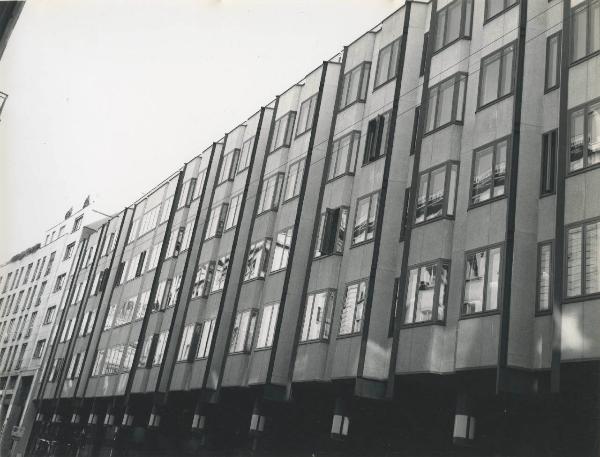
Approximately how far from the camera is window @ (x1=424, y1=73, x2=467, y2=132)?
2275cm

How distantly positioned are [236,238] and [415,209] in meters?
13.7

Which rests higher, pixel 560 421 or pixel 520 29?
pixel 520 29

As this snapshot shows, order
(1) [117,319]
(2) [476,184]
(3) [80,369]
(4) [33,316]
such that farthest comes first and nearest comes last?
1. (4) [33,316]
2. (3) [80,369]
3. (1) [117,319]
4. (2) [476,184]

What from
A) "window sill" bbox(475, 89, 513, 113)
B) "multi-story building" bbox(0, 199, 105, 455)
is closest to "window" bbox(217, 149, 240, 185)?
"window sill" bbox(475, 89, 513, 113)

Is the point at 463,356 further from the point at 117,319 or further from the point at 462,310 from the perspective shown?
the point at 117,319

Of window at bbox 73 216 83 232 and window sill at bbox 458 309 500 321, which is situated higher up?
window at bbox 73 216 83 232

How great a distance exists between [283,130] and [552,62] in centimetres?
1605

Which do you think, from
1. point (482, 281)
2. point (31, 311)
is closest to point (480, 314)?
point (482, 281)

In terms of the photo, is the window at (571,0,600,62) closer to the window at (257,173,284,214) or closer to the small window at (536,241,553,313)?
the small window at (536,241,553,313)

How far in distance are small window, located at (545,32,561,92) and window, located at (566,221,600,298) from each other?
201 inches

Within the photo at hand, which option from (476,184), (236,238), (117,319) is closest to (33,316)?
(117,319)

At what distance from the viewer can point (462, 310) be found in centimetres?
1928

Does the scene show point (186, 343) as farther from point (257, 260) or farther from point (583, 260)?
point (583, 260)

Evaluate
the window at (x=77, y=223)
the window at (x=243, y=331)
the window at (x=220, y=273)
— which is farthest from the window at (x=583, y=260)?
the window at (x=77, y=223)
